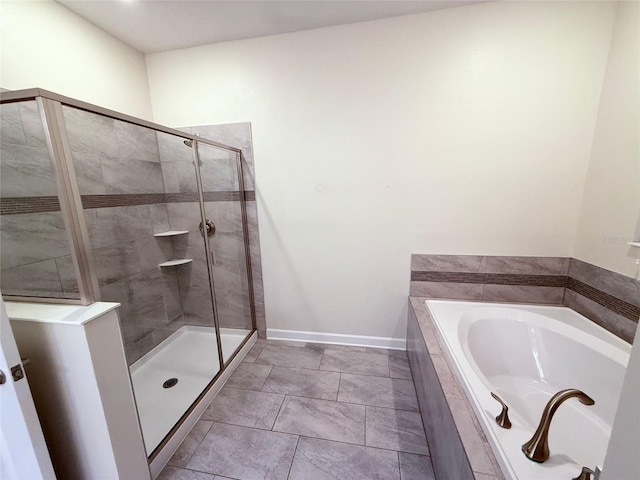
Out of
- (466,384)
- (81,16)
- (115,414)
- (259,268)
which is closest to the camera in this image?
(115,414)

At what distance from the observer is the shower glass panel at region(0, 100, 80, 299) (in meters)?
1.01

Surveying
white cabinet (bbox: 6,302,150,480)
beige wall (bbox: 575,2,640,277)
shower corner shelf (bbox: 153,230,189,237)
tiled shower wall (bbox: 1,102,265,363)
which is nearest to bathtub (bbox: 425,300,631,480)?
beige wall (bbox: 575,2,640,277)

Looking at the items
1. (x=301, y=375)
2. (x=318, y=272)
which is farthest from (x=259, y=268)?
(x=301, y=375)

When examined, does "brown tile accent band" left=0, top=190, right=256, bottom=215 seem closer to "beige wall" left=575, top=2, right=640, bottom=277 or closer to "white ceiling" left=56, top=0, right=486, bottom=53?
"white ceiling" left=56, top=0, right=486, bottom=53

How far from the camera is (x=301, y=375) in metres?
1.92

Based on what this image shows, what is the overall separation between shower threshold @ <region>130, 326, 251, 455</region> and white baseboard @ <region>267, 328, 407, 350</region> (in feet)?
1.05

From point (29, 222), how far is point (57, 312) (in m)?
0.68

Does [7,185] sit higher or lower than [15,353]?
higher

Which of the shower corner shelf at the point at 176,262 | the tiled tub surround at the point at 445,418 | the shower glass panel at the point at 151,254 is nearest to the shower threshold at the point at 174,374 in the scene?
the shower glass panel at the point at 151,254

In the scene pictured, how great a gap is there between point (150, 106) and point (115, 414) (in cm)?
229

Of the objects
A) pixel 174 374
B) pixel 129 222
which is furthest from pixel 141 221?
pixel 174 374

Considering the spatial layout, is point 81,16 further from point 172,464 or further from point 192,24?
point 172,464

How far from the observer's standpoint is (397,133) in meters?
1.87

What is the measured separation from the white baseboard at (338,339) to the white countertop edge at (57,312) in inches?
63.5
